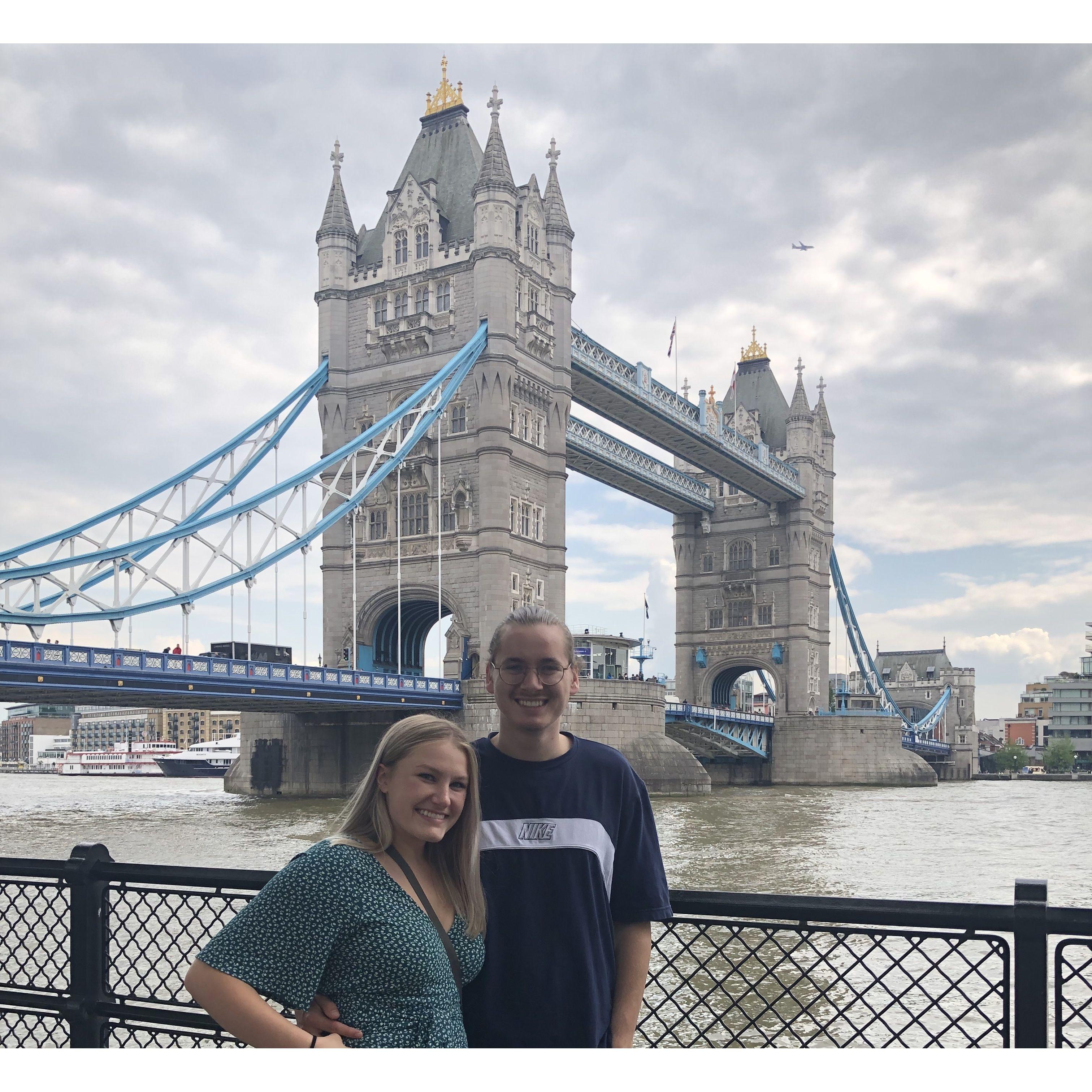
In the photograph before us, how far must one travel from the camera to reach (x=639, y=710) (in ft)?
123

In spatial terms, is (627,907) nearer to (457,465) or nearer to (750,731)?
(457,465)

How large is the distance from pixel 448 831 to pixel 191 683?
86.2 ft

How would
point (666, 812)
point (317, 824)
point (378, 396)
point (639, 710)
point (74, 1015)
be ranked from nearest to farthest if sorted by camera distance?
point (74, 1015) < point (317, 824) < point (666, 812) < point (639, 710) < point (378, 396)

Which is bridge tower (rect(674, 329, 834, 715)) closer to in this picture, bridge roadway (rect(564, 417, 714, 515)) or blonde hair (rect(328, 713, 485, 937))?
bridge roadway (rect(564, 417, 714, 515))

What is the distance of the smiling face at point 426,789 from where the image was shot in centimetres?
262

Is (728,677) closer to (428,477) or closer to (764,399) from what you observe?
(764,399)

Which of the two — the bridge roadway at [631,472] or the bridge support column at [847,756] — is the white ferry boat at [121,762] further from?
the bridge support column at [847,756]

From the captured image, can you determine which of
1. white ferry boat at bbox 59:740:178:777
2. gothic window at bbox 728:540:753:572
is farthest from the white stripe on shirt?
white ferry boat at bbox 59:740:178:777

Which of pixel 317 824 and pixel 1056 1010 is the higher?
pixel 1056 1010

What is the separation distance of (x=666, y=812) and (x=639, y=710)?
942 centimetres

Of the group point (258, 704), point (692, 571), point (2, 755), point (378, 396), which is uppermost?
point (378, 396)

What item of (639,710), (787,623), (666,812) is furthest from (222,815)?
(787,623)

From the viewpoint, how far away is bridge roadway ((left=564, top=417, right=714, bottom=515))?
151 ft

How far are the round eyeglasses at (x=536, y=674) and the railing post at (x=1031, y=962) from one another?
1.30 m
